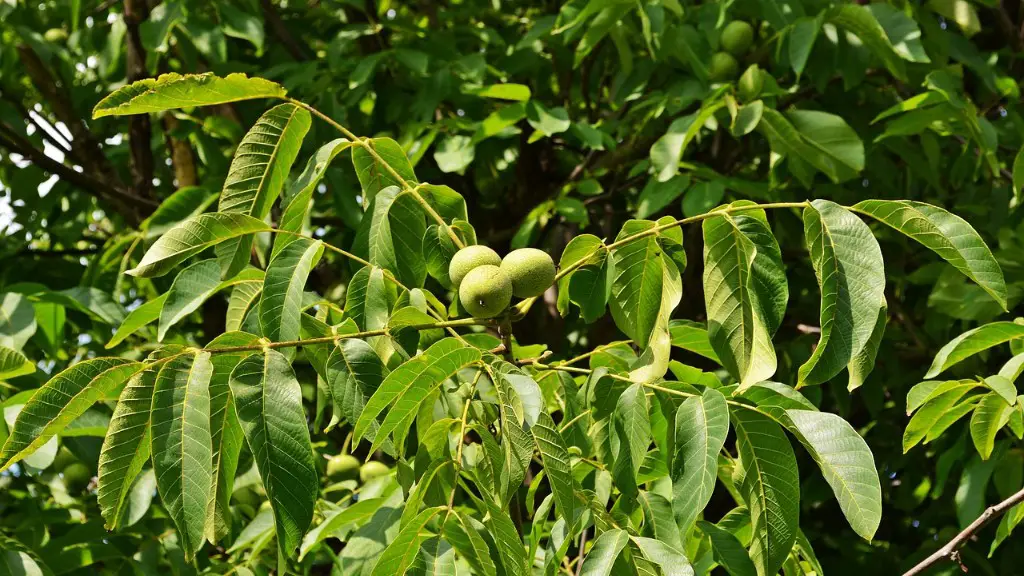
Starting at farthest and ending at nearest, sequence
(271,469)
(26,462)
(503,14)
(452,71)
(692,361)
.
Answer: (503,14)
(692,361)
(452,71)
(26,462)
(271,469)

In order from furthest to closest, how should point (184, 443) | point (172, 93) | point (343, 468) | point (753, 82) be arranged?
point (343, 468) < point (753, 82) < point (172, 93) < point (184, 443)

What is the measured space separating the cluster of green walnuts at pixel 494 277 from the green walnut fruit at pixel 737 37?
66.9 inches

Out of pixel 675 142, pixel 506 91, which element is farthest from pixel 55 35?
pixel 675 142

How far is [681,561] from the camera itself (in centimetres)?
123

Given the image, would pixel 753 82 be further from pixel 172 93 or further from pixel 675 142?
pixel 172 93

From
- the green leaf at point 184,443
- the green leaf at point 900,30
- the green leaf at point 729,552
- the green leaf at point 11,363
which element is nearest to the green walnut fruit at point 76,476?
the green leaf at point 11,363

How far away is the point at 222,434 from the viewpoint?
1.27 m

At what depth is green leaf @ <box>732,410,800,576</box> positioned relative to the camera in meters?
1.24

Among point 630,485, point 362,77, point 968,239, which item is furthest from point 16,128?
point 968,239

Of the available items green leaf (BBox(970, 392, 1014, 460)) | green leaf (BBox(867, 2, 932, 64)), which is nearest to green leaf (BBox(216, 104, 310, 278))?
green leaf (BBox(970, 392, 1014, 460))

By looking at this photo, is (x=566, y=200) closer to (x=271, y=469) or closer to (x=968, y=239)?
(x=968, y=239)

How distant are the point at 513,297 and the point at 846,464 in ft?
2.77

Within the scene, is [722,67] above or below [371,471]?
above

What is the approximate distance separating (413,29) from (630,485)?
208 centimetres
